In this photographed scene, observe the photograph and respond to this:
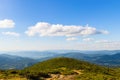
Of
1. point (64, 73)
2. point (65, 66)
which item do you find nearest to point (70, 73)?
point (64, 73)

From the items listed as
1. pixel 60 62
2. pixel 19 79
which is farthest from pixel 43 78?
pixel 60 62

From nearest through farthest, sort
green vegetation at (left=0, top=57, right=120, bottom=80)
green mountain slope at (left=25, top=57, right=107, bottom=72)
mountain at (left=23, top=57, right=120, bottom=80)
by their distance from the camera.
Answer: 1. green vegetation at (left=0, top=57, right=120, bottom=80)
2. mountain at (left=23, top=57, right=120, bottom=80)
3. green mountain slope at (left=25, top=57, right=107, bottom=72)

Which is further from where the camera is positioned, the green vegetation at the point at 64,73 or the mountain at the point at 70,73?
the mountain at the point at 70,73

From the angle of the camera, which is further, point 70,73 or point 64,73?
point 70,73

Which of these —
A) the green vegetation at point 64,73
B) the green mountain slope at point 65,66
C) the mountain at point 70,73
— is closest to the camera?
the green vegetation at point 64,73

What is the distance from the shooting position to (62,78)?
7494 centimetres

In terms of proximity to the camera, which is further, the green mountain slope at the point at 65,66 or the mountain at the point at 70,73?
the green mountain slope at the point at 65,66

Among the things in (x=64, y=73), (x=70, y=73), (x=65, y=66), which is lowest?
(x=70, y=73)

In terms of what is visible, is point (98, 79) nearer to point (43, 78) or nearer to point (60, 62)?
point (43, 78)

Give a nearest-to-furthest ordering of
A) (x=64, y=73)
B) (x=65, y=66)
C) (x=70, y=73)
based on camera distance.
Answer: (x=64, y=73) → (x=70, y=73) → (x=65, y=66)

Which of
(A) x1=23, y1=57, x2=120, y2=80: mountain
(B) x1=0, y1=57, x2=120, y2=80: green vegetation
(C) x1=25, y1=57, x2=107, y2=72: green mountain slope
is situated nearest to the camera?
(B) x1=0, y1=57, x2=120, y2=80: green vegetation

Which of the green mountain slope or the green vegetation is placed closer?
the green vegetation

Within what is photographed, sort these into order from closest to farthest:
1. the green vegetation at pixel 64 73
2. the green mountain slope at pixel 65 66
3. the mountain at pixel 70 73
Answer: the green vegetation at pixel 64 73 → the mountain at pixel 70 73 → the green mountain slope at pixel 65 66

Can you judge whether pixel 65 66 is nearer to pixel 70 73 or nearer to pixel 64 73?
pixel 70 73
